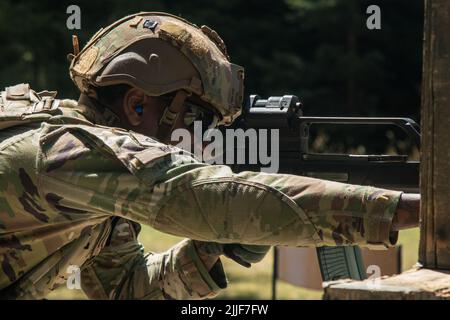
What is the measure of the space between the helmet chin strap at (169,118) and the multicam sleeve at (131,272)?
809 mm

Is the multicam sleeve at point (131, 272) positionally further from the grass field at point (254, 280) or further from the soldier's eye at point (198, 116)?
the grass field at point (254, 280)

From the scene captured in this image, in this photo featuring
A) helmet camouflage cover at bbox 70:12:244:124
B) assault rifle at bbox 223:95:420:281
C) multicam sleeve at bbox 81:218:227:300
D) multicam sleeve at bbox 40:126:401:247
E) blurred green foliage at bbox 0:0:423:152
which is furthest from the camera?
blurred green foliage at bbox 0:0:423:152

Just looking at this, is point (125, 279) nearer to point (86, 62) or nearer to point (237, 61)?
point (86, 62)

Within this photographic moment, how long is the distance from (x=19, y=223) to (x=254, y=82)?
21.7 m

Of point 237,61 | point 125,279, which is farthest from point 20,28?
point 125,279

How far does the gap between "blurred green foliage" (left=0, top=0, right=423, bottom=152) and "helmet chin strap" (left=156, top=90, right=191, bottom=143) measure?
20.1 meters

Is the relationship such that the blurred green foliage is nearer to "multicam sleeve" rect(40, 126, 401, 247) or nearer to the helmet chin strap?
the helmet chin strap

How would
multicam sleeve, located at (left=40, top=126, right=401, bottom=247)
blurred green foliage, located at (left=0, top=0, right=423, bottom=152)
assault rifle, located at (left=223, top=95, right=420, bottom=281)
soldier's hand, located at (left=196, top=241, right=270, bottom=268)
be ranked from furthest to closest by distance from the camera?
1. blurred green foliage, located at (left=0, top=0, right=423, bottom=152)
2. assault rifle, located at (left=223, top=95, right=420, bottom=281)
3. soldier's hand, located at (left=196, top=241, right=270, bottom=268)
4. multicam sleeve, located at (left=40, top=126, right=401, bottom=247)

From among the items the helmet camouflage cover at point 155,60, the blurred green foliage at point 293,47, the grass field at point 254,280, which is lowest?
the grass field at point 254,280

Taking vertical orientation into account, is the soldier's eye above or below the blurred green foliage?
above

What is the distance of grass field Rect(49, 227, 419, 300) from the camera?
9531mm

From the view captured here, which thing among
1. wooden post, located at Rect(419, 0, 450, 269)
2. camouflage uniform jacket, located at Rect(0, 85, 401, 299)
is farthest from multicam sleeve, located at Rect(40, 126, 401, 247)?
wooden post, located at Rect(419, 0, 450, 269)

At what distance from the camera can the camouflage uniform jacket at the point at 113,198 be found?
311 centimetres

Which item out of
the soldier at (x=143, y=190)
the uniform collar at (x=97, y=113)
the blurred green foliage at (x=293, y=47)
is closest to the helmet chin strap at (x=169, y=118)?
the soldier at (x=143, y=190)
